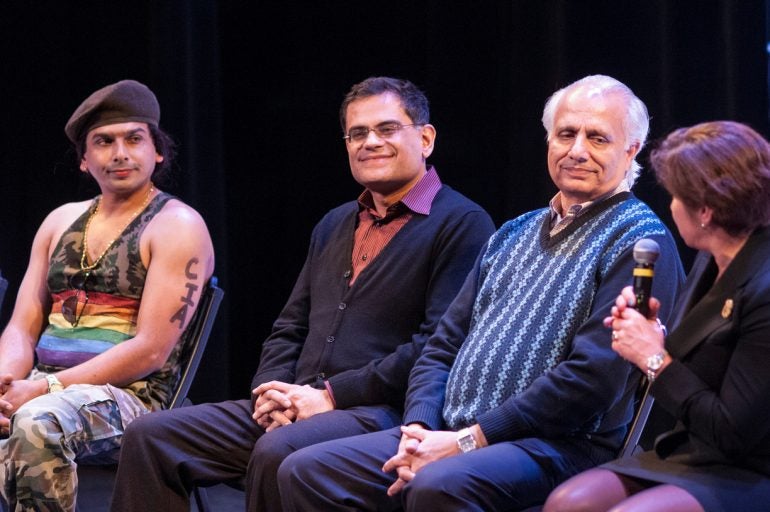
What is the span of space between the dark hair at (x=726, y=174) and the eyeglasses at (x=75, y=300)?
2.05 meters

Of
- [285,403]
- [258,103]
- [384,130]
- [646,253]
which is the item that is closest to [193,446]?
[285,403]

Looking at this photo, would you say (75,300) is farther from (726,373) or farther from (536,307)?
(726,373)

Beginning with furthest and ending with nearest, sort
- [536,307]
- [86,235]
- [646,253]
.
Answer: [86,235], [536,307], [646,253]

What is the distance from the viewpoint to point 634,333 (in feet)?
7.34

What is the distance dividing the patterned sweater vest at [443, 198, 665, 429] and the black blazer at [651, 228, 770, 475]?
0.36m

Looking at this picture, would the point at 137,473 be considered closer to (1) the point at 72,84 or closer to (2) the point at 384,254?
(2) the point at 384,254

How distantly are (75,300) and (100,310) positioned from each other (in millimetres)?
104

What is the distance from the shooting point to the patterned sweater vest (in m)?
2.64

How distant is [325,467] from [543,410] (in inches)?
22.3

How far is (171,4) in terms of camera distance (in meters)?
4.74

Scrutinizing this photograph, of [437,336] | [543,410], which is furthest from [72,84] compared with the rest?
[543,410]

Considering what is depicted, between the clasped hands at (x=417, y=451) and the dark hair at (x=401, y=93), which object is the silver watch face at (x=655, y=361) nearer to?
the clasped hands at (x=417, y=451)

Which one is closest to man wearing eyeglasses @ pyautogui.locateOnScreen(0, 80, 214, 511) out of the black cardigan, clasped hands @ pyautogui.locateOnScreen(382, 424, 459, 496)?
the black cardigan

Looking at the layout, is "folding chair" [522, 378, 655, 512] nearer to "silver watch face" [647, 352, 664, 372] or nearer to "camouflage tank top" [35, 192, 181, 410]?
"silver watch face" [647, 352, 664, 372]
